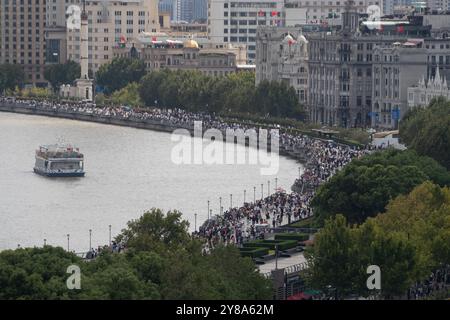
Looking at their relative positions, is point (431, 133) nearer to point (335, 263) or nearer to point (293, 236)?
point (293, 236)

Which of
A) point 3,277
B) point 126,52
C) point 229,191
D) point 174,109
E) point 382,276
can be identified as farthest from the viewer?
point 126,52

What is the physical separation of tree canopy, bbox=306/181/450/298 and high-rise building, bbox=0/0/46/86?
4874 inches

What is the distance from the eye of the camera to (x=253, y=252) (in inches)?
2579

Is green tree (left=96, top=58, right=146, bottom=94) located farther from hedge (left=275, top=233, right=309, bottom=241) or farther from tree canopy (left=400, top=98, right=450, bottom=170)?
hedge (left=275, top=233, right=309, bottom=241)

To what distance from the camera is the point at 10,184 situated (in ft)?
318

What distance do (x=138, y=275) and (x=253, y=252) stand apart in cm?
1103

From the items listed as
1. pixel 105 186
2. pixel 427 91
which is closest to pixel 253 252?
pixel 105 186

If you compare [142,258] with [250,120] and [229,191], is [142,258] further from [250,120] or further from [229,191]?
[250,120]

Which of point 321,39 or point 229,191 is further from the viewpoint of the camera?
point 321,39

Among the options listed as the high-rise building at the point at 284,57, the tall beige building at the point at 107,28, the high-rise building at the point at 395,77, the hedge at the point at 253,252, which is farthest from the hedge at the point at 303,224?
the tall beige building at the point at 107,28

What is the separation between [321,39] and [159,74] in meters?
19.6

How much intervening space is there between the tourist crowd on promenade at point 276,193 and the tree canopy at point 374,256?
8.12 meters

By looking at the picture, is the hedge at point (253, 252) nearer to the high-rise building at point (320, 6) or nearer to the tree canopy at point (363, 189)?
the tree canopy at point (363, 189)
